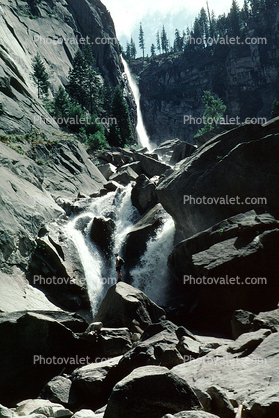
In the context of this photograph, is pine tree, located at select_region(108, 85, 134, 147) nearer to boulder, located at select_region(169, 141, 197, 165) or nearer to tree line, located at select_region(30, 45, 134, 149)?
tree line, located at select_region(30, 45, 134, 149)

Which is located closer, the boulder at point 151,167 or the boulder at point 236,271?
the boulder at point 236,271

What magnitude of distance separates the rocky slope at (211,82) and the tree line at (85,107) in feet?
139

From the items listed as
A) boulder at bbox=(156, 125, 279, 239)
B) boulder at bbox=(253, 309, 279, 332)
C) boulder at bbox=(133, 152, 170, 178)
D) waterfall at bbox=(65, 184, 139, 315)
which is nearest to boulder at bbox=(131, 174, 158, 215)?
waterfall at bbox=(65, 184, 139, 315)

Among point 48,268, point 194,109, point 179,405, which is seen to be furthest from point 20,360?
point 194,109

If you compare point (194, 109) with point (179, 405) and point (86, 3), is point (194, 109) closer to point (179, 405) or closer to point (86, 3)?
point (86, 3)

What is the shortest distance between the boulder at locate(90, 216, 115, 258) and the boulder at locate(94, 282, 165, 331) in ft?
24.5

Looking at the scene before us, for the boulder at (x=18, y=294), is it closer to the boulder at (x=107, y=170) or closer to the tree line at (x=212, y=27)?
the boulder at (x=107, y=170)

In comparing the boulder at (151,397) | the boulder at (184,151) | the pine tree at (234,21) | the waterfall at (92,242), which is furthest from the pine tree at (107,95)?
the boulder at (151,397)

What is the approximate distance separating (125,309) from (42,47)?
58.6 metres

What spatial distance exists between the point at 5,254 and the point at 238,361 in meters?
10.1

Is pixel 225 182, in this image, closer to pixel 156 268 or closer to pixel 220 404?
pixel 156 268

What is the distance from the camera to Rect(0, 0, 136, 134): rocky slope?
87.4 feet

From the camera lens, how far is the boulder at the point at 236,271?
1183cm

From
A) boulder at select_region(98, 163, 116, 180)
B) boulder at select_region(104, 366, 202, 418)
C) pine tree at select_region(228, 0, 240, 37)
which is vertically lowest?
boulder at select_region(104, 366, 202, 418)
